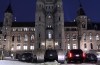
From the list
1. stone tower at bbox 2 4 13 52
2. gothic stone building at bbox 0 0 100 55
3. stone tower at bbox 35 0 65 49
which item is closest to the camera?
stone tower at bbox 35 0 65 49

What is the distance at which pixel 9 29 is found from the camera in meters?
89.1

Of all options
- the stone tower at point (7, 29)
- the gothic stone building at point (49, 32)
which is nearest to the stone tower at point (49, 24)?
the gothic stone building at point (49, 32)

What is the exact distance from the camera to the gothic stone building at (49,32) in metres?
80.5

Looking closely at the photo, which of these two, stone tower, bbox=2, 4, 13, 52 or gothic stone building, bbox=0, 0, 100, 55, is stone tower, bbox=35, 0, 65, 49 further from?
stone tower, bbox=2, 4, 13, 52

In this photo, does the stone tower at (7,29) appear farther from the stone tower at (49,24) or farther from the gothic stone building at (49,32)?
the stone tower at (49,24)

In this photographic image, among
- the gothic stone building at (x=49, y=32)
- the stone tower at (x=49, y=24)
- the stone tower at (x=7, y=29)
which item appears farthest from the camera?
the stone tower at (x=7, y=29)

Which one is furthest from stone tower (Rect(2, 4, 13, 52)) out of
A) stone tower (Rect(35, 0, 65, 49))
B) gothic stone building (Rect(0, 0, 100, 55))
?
stone tower (Rect(35, 0, 65, 49))

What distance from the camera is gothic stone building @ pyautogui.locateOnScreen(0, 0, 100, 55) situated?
264 ft

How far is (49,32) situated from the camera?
8231 cm

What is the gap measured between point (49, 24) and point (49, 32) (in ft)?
11.9

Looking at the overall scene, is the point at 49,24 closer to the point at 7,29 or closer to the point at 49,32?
the point at 49,32

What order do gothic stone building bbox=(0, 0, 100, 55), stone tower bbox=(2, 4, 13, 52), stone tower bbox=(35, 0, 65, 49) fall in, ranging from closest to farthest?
stone tower bbox=(35, 0, 65, 49) → gothic stone building bbox=(0, 0, 100, 55) → stone tower bbox=(2, 4, 13, 52)

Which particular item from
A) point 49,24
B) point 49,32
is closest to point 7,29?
point 49,24

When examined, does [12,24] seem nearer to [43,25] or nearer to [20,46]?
[20,46]
